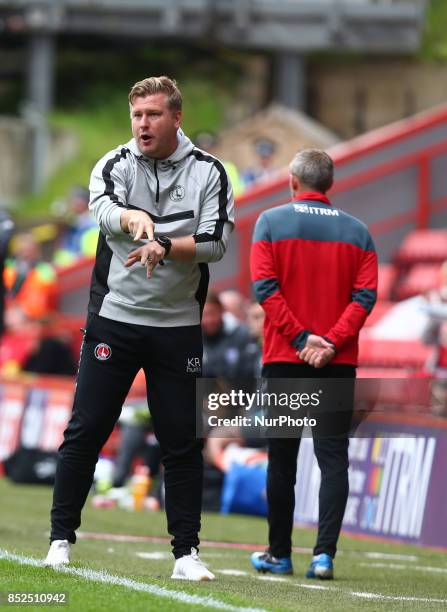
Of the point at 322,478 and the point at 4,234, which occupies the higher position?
the point at 4,234

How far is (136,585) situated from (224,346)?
6.76m

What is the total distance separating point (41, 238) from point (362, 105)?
10645 mm

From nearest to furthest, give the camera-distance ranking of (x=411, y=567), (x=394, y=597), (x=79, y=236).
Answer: (x=394, y=597) → (x=411, y=567) → (x=79, y=236)

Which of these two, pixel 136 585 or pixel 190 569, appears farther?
pixel 190 569

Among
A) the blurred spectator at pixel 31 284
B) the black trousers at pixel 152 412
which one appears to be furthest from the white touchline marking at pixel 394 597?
the blurred spectator at pixel 31 284

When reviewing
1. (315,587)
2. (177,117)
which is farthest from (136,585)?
(177,117)

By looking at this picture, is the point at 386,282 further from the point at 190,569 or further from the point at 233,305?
the point at 190,569

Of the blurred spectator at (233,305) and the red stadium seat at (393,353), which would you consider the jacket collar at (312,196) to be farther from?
the blurred spectator at (233,305)

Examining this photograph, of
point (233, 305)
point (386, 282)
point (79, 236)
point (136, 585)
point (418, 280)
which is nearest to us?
point (136, 585)

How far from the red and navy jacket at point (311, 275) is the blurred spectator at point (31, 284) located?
1180 cm

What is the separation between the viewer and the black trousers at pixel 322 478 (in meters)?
8.00

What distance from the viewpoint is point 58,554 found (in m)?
7.17

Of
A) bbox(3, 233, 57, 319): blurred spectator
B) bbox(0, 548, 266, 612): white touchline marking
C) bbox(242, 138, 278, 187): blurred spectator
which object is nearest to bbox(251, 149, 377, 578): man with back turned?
bbox(0, 548, 266, 612): white touchline marking

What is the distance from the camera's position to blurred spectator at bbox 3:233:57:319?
65.6ft
